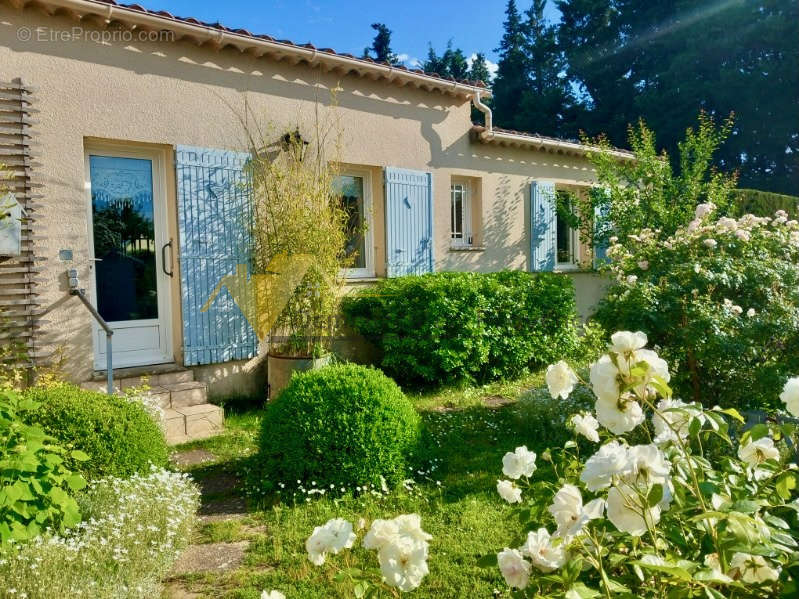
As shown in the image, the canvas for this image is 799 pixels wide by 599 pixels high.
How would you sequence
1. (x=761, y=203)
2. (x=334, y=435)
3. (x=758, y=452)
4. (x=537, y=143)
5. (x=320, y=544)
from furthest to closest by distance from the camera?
(x=761, y=203) → (x=537, y=143) → (x=334, y=435) → (x=758, y=452) → (x=320, y=544)

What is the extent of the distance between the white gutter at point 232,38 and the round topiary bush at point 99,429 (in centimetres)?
358

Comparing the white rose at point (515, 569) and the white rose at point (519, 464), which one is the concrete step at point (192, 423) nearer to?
the white rose at point (519, 464)

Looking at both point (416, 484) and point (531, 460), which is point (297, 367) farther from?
point (531, 460)

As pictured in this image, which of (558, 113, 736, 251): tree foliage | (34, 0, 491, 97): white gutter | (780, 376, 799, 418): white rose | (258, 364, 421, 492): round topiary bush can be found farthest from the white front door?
(558, 113, 736, 251): tree foliage

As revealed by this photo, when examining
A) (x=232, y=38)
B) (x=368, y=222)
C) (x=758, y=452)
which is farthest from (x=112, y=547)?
(x=368, y=222)

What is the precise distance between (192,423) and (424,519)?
8.94ft

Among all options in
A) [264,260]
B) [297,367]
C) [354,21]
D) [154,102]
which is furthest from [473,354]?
[354,21]

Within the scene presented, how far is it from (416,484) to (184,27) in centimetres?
487

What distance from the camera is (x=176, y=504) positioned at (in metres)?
3.16

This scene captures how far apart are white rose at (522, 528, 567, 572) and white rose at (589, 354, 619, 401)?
1.13ft

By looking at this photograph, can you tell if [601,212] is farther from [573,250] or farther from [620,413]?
[620,413]

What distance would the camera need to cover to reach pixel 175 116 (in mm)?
6082

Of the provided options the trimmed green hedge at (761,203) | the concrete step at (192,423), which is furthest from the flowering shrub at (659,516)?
the trimmed green hedge at (761,203)

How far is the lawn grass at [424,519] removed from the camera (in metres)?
2.84
